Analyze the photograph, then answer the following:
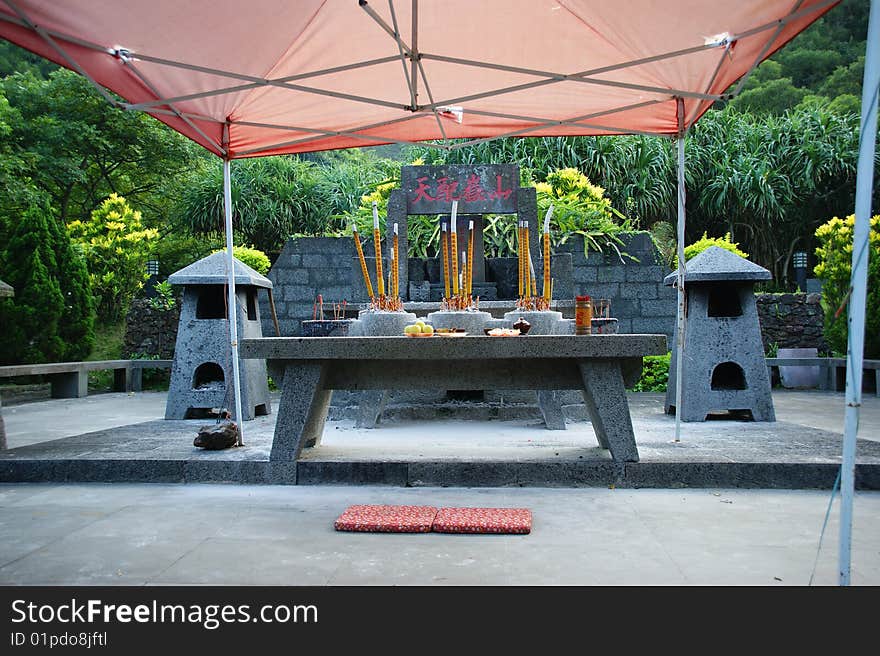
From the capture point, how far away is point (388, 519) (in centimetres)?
336

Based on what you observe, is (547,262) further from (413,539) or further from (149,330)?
(149,330)

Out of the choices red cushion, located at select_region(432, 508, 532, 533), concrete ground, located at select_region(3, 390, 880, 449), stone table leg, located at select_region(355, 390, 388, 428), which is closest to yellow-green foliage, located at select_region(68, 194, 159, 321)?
concrete ground, located at select_region(3, 390, 880, 449)

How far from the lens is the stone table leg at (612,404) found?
423cm

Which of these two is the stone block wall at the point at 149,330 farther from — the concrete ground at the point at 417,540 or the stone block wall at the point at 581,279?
the concrete ground at the point at 417,540

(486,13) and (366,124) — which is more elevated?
(486,13)

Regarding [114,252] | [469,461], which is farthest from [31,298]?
[469,461]

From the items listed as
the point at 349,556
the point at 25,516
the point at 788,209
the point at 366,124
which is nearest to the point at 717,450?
the point at 349,556

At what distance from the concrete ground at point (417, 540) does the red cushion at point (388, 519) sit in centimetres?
6

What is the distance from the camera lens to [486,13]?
4.73 metres

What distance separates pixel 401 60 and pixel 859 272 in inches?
126

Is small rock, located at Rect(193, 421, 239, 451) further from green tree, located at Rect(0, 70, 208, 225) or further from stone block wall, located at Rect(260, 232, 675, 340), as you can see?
green tree, located at Rect(0, 70, 208, 225)

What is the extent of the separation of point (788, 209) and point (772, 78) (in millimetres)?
7427
